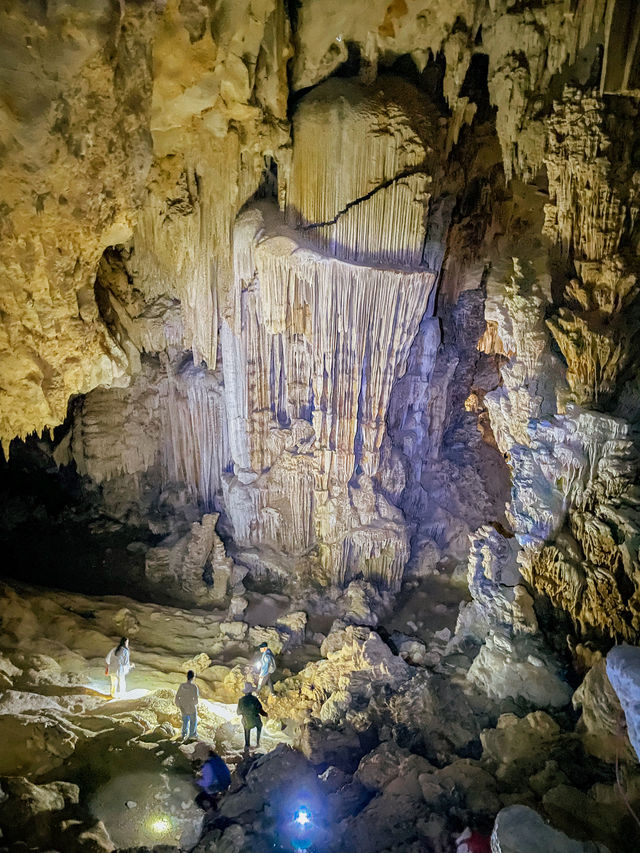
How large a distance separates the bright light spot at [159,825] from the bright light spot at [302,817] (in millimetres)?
995

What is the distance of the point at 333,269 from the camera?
704 cm

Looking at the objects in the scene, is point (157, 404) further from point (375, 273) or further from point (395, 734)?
point (395, 734)

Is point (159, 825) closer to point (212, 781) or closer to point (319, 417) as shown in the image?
point (212, 781)

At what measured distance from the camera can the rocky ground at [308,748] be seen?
410 cm

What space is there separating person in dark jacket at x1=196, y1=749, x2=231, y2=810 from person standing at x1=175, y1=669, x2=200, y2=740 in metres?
0.51

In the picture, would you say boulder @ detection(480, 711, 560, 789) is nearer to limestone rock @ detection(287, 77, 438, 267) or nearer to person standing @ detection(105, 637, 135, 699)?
person standing @ detection(105, 637, 135, 699)

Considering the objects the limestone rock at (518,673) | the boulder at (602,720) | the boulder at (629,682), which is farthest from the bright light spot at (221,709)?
the boulder at (629,682)

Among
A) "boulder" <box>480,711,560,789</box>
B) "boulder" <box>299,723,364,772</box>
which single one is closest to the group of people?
"boulder" <box>299,723,364,772</box>

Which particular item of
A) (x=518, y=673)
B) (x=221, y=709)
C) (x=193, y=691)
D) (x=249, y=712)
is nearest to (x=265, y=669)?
(x=221, y=709)

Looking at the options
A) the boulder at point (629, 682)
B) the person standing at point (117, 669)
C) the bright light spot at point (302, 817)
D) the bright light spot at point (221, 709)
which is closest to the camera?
the boulder at point (629, 682)

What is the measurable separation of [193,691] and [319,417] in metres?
3.95

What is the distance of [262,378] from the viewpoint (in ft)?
27.4

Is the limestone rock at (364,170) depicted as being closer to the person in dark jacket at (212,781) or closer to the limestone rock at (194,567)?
the limestone rock at (194,567)

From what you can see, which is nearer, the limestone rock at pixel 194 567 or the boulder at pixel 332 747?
the boulder at pixel 332 747
